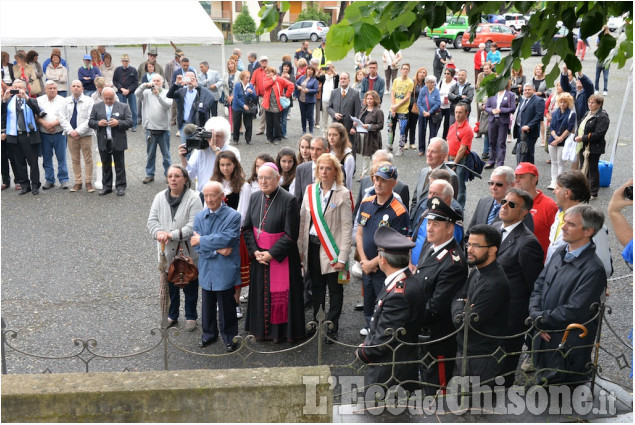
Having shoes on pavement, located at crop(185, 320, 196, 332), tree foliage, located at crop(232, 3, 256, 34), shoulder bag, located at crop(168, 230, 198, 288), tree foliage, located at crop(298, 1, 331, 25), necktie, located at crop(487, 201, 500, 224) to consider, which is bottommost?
shoes on pavement, located at crop(185, 320, 196, 332)

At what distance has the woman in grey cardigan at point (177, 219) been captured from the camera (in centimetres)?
714

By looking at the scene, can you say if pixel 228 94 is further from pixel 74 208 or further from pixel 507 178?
pixel 507 178

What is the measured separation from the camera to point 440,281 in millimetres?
5559

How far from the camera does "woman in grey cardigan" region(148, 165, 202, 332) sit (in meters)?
7.14

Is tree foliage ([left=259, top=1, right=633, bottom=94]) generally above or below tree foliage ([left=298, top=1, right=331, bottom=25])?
below

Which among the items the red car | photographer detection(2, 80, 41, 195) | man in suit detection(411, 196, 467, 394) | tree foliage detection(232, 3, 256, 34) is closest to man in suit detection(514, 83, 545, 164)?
man in suit detection(411, 196, 467, 394)

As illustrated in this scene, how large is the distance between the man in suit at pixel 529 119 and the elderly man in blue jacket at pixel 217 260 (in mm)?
7646

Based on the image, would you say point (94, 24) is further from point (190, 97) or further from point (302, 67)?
point (302, 67)

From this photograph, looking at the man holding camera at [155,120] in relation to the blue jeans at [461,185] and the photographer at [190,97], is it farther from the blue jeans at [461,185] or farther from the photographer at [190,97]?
the blue jeans at [461,185]

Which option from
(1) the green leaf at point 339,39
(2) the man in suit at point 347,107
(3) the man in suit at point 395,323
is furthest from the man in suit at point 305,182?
(2) the man in suit at point 347,107

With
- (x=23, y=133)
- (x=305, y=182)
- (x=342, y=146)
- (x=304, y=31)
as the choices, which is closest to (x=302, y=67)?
(x=23, y=133)

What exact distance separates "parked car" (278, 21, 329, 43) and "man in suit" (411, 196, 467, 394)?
125ft

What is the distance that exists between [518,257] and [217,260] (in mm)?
2725

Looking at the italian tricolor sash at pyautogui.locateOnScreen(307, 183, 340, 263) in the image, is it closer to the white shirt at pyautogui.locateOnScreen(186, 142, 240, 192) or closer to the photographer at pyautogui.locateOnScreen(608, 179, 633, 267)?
the white shirt at pyautogui.locateOnScreen(186, 142, 240, 192)
